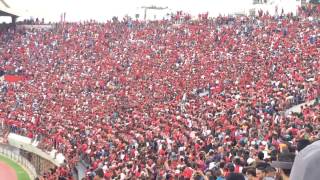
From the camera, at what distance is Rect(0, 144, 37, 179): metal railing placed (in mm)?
25062

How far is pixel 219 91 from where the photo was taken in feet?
80.6

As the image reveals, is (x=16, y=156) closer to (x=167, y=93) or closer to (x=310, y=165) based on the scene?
(x=167, y=93)

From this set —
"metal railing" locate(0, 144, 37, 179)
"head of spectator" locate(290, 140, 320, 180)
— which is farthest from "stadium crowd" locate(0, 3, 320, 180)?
"metal railing" locate(0, 144, 37, 179)

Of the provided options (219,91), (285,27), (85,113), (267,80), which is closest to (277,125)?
(267,80)

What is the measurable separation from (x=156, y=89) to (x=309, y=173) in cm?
2757

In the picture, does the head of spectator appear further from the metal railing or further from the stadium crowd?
the metal railing

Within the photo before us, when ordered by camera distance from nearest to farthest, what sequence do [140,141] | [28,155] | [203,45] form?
[140,141]
[28,155]
[203,45]

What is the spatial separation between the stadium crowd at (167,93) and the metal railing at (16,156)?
1.09 metres

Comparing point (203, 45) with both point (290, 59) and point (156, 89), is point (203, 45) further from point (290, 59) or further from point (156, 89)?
point (290, 59)

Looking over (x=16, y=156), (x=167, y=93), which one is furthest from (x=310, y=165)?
(x=16, y=156)

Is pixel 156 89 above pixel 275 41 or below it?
below

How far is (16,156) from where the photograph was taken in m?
27.2

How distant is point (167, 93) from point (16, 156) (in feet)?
26.9

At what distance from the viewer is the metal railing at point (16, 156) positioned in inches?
987
